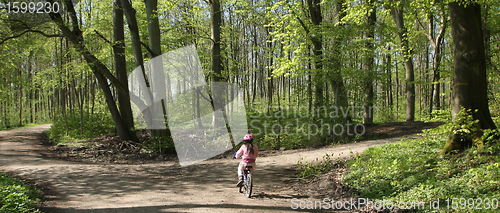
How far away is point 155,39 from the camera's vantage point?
13.5m

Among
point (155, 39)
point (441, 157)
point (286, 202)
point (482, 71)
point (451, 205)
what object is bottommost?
point (286, 202)

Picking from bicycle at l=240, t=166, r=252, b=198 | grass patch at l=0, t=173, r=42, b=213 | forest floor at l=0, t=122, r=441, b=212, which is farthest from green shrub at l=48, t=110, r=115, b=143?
bicycle at l=240, t=166, r=252, b=198

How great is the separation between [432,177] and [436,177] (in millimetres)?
92

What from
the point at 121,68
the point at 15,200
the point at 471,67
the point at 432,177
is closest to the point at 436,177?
the point at 432,177

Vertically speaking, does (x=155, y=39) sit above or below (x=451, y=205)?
above

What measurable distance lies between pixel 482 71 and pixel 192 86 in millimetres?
14651

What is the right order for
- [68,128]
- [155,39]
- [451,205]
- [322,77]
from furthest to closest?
[68,128]
[155,39]
[322,77]
[451,205]

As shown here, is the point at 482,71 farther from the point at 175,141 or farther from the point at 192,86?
the point at 192,86

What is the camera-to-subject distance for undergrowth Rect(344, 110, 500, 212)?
445 cm

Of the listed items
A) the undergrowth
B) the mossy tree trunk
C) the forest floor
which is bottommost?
the forest floor

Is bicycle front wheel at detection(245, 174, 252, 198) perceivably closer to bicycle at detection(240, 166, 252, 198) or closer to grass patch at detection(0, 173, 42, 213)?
bicycle at detection(240, 166, 252, 198)

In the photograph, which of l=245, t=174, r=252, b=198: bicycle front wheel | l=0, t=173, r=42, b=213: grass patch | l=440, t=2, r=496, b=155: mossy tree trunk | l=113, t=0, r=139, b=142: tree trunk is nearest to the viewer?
l=0, t=173, r=42, b=213: grass patch

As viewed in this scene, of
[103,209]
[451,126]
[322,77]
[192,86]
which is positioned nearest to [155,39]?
[192,86]

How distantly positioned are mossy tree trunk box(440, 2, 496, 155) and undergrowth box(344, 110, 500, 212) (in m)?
0.32
